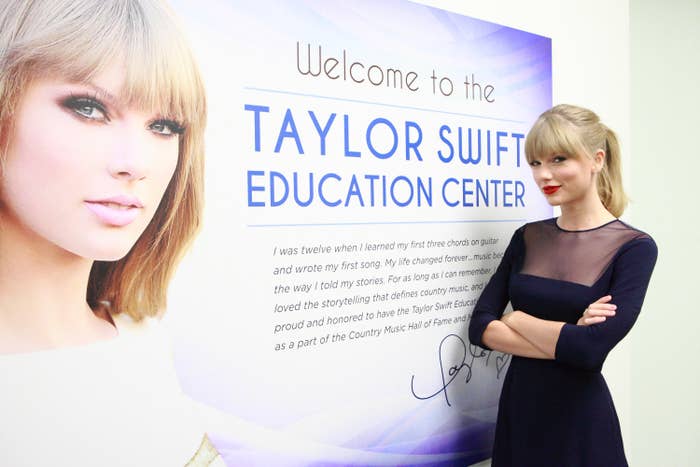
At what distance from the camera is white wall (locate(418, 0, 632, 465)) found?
90.5 inches

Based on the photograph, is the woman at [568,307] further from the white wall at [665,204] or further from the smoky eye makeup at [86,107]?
the white wall at [665,204]

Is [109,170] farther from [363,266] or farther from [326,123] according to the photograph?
[363,266]

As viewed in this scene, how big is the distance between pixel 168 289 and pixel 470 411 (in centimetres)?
118

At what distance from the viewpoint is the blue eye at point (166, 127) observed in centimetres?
133

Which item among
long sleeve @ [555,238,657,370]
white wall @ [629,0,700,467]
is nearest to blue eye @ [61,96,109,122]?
long sleeve @ [555,238,657,370]

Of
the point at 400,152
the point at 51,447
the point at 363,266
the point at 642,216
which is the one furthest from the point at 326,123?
the point at 642,216

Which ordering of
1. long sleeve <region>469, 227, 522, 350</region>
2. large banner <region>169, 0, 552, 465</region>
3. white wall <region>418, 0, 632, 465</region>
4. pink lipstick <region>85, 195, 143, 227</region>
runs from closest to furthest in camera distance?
pink lipstick <region>85, 195, 143, 227</region>, large banner <region>169, 0, 552, 465</region>, long sleeve <region>469, 227, 522, 350</region>, white wall <region>418, 0, 632, 465</region>

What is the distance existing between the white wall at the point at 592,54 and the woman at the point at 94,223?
127cm

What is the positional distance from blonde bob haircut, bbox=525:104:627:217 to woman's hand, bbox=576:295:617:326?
416mm

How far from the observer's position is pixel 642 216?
320cm

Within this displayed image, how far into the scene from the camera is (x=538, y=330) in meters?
1.77
